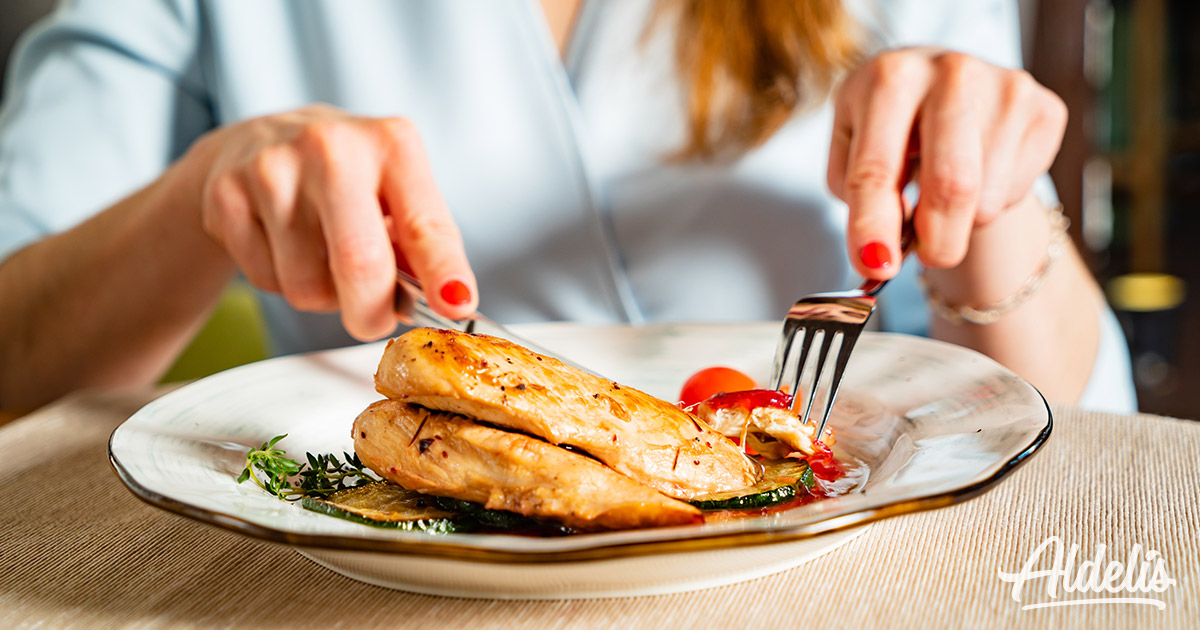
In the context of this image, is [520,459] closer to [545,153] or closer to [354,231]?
[354,231]

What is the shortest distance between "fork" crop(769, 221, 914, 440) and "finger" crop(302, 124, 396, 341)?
47 centimetres

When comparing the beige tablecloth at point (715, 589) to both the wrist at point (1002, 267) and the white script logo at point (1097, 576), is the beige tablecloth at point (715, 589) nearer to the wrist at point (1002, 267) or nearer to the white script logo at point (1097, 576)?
the white script logo at point (1097, 576)

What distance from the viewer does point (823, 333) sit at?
100cm

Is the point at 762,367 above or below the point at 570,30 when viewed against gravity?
below

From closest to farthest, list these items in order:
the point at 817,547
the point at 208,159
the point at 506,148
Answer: the point at 817,547 → the point at 208,159 → the point at 506,148

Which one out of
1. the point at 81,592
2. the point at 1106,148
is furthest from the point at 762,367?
the point at 1106,148

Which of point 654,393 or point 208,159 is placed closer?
point 654,393

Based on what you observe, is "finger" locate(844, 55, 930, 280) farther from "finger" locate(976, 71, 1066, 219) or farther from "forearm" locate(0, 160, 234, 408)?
"forearm" locate(0, 160, 234, 408)

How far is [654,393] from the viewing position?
3.70ft

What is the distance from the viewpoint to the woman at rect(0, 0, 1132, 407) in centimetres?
164

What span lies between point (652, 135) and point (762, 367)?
2.90ft

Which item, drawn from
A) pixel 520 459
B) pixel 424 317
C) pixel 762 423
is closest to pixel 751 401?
pixel 762 423

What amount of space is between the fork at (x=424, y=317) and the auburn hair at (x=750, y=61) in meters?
0.93

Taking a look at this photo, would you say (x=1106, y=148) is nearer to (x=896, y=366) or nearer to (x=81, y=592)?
(x=896, y=366)
